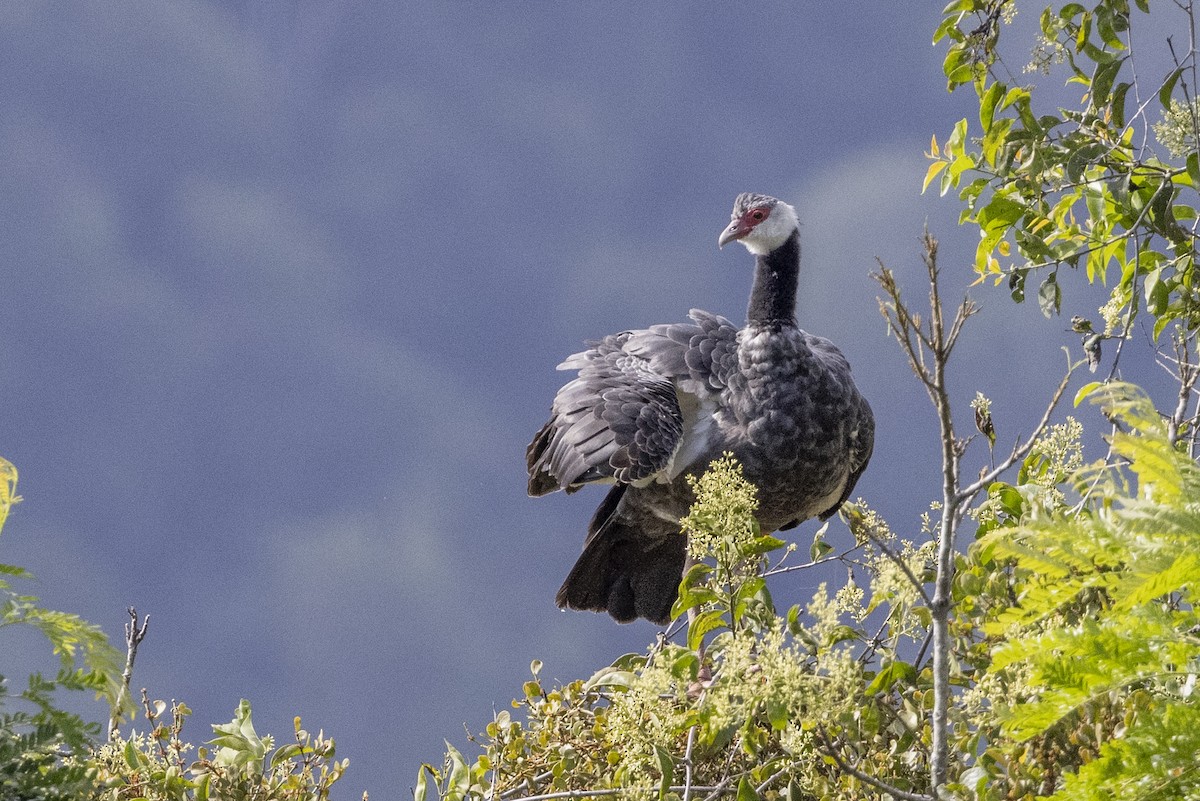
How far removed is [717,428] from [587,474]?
56 centimetres

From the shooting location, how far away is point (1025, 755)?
7.56 feet

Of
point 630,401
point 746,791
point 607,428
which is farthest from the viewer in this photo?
point 630,401

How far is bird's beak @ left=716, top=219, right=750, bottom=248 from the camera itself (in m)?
5.71

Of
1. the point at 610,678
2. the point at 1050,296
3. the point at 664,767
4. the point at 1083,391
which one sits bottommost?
the point at 664,767

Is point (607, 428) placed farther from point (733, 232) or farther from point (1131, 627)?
point (1131, 627)

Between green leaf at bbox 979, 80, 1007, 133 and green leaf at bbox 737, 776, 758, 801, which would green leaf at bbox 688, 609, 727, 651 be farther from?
green leaf at bbox 979, 80, 1007, 133

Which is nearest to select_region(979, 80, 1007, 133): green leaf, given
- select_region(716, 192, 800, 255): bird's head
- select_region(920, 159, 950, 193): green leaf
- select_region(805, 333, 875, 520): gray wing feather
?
select_region(920, 159, 950, 193): green leaf

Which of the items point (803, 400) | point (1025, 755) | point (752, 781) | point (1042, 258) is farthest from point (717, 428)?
point (1025, 755)

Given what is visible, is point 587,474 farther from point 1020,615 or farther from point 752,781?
point 1020,615

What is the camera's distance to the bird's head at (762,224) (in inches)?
227

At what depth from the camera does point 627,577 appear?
5785mm

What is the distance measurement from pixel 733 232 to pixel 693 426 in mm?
929

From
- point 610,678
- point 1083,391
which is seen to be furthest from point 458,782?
point 1083,391

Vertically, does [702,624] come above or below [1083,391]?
below
